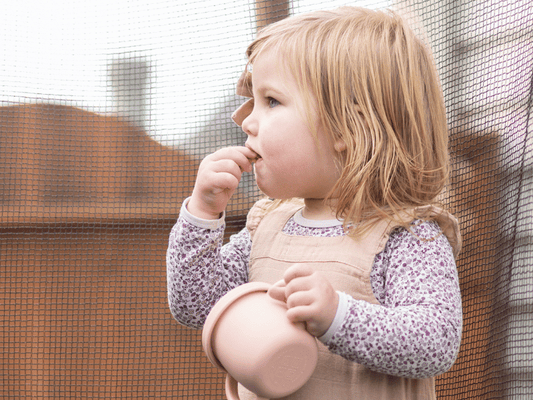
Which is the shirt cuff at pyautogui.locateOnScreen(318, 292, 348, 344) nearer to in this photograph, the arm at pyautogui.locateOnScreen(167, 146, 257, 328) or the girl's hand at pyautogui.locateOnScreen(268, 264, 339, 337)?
the girl's hand at pyautogui.locateOnScreen(268, 264, 339, 337)

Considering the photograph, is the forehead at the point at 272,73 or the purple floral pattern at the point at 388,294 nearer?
the purple floral pattern at the point at 388,294

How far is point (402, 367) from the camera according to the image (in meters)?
0.61

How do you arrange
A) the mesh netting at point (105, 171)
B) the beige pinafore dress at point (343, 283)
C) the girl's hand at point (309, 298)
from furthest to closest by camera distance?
the mesh netting at point (105, 171) < the beige pinafore dress at point (343, 283) < the girl's hand at point (309, 298)

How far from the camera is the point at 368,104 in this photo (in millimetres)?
740

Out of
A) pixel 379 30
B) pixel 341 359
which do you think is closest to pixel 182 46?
pixel 379 30

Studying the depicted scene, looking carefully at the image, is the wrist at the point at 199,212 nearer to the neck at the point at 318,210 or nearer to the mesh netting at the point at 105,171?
the neck at the point at 318,210

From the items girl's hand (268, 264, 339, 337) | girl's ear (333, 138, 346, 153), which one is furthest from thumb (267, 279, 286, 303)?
girl's ear (333, 138, 346, 153)

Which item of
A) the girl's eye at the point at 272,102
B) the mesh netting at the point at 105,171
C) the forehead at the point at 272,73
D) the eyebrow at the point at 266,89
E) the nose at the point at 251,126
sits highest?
the forehead at the point at 272,73

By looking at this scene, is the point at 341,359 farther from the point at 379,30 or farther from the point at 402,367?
the point at 379,30

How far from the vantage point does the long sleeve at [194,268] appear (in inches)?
28.8

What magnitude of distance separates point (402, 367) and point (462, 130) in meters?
0.64

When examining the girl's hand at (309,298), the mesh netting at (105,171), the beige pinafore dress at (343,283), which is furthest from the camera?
the mesh netting at (105,171)

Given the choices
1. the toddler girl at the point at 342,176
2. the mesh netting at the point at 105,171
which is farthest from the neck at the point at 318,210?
the mesh netting at the point at 105,171

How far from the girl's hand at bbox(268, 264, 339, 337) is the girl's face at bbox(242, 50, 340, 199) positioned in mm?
185
